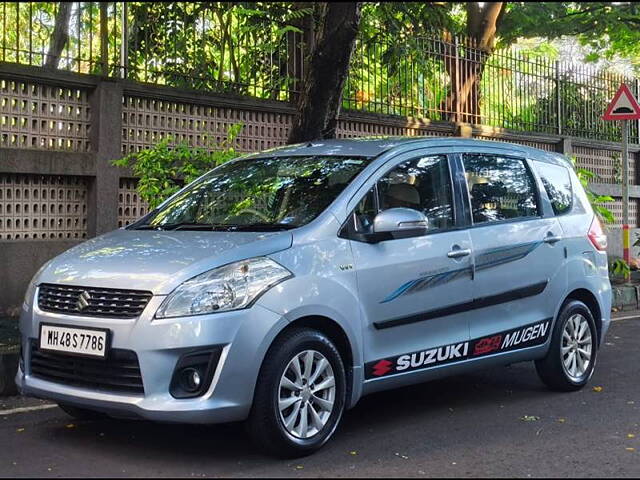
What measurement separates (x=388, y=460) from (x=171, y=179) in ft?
16.6

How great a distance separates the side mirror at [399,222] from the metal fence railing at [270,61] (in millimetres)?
5332

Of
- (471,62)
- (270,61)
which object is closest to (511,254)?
(270,61)

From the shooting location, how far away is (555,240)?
641 centimetres

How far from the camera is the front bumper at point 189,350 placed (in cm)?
432

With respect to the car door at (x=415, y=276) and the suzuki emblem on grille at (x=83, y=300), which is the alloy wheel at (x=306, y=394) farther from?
the suzuki emblem on grille at (x=83, y=300)

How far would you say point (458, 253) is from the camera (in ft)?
18.3

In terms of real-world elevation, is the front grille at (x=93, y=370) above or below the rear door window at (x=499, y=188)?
below

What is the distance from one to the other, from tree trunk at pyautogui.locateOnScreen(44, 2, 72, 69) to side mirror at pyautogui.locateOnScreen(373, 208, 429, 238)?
532 centimetres

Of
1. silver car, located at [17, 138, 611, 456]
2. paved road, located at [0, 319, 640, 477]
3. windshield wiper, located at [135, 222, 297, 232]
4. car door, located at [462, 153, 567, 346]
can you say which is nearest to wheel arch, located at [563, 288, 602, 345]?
silver car, located at [17, 138, 611, 456]

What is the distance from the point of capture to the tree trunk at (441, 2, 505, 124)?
14094mm

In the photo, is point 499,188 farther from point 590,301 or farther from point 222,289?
point 222,289

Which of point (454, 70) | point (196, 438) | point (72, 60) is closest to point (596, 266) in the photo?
point (196, 438)

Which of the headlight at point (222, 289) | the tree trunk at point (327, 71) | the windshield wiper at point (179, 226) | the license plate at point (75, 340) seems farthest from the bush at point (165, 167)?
the headlight at point (222, 289)

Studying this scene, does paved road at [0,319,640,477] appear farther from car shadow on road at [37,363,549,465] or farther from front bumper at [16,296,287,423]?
front bumper at [16,296,287,423]
